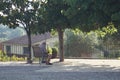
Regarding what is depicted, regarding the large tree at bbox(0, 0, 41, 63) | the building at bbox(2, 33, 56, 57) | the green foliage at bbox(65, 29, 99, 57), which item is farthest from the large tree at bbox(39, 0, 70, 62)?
the building at bbox(2, 33, 56, 57)

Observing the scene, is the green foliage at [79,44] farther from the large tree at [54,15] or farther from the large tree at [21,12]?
the large tree at [54,15]

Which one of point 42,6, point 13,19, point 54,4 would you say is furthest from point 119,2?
point 13,19

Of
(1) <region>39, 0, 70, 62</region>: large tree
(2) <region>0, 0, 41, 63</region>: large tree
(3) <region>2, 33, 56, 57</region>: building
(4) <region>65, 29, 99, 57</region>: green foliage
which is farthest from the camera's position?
(3) <region>2, 33, 56, 57</region>: building

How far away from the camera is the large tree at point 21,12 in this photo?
2575 centimetres

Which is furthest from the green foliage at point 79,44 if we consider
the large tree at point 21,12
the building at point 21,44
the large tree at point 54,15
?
the large tree at point 54,15

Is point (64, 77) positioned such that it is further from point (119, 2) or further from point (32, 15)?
point (32, 15)

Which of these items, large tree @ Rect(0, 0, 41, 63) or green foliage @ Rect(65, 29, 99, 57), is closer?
large tree @ Rect(0, 0, 41, 63)

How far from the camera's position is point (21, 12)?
26.0 metres

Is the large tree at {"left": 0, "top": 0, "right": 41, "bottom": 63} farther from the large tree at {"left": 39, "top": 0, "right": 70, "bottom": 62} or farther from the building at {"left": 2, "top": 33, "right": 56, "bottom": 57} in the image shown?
the building at {"left": 2, "top": 33, "right": 56, "bottom": 57}

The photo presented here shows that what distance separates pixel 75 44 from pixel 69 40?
1.73 meters

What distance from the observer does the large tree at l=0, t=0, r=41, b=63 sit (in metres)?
25.8

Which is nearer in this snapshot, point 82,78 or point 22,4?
point 82,78

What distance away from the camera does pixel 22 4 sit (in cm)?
2567

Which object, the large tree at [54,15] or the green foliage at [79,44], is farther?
the green foliage at [79,44]
